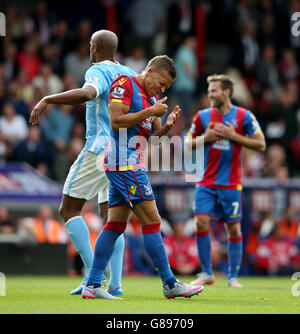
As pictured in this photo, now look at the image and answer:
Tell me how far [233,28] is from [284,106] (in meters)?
3.33

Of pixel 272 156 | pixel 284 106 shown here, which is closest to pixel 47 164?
pixel 272 156

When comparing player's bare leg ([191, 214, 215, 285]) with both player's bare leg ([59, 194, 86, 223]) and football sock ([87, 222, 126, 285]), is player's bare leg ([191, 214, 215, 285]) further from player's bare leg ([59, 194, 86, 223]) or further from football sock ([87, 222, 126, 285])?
football sock ([87, 222, 126, 285])

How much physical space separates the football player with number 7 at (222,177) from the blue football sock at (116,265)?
214 centimetres

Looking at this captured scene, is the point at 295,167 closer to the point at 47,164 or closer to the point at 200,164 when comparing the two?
the point at 47,164

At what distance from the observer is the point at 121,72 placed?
23.6 feet

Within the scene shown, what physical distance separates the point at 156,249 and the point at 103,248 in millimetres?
454

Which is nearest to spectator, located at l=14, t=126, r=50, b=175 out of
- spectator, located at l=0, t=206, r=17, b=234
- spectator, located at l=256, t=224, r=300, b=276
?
spectator, located at l=0, t=206, r=17, b=234

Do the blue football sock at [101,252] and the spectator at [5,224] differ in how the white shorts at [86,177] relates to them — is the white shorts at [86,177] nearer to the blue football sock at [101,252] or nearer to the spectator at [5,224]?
the blue football sock at [101,252]

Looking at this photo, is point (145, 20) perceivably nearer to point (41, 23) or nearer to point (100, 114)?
point (41, 23)

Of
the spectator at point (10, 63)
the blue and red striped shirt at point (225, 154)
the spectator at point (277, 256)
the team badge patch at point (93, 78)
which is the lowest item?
the spectator at point (277, 256)

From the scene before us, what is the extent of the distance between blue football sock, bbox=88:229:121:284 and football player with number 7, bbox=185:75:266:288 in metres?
2.81

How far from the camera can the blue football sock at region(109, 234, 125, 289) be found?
7.13 meters

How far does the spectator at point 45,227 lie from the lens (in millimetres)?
12789

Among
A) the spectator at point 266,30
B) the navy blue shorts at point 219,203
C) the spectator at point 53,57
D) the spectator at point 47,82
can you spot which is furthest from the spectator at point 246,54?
the navy blue shorts at point 219,203
